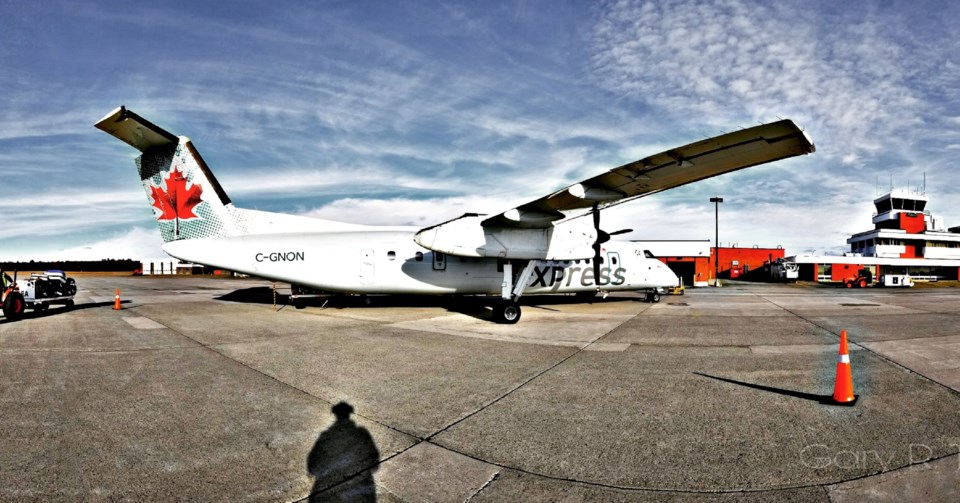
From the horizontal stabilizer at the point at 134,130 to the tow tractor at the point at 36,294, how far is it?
5529 millimetres

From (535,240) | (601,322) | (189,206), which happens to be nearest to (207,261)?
(189,206)

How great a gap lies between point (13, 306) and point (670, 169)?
18561mm

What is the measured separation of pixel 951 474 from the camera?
12.3ft

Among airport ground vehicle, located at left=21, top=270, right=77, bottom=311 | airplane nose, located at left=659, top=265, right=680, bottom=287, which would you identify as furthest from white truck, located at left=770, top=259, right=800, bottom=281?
airport ground vehicle, located at left=21, top=270, right=77, bottom=311

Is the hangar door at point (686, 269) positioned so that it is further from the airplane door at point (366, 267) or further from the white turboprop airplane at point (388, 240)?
the airplane door at point (366, 267)

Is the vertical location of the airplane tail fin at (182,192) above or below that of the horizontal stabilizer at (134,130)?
below

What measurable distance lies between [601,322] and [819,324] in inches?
244

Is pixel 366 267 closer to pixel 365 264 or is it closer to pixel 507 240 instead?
pixel 365 264

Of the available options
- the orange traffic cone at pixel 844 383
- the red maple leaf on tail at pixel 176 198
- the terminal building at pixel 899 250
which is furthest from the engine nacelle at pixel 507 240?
the terminal building at pixel 899 250

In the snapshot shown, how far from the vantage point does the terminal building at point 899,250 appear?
5172cm

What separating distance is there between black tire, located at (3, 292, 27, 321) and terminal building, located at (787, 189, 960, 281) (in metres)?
63.1

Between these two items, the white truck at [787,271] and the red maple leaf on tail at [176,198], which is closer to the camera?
the red maple leaf on tail at [176,198]

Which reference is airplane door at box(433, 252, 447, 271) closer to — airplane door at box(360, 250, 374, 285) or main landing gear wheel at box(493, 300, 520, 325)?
airplane door at box(360, 250, 374, 285)

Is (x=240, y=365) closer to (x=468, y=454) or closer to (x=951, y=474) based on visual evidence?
(x=468, y=454)
